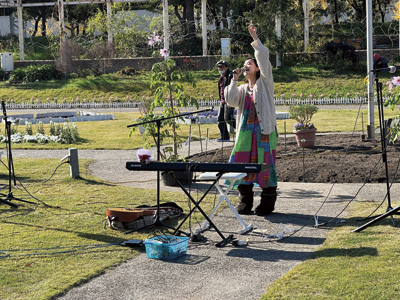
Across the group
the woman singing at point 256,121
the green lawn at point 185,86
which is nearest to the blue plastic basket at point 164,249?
the woman singing at point 256,121

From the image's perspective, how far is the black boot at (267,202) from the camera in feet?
24.8

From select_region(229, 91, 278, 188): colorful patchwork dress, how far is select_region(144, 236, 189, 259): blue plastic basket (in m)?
1.61

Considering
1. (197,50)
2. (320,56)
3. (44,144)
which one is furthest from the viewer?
(197,50)

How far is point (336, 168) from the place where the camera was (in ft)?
34.6

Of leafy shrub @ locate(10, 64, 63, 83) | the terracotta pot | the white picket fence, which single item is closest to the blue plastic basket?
the terracotta pot

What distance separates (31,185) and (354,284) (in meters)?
7.03

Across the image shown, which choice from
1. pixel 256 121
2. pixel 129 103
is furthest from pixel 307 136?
pixel 129 103

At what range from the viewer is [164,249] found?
19.4 ft

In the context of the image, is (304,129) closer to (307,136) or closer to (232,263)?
(307,136)

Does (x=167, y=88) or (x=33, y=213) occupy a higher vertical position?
(x=167, y=88)

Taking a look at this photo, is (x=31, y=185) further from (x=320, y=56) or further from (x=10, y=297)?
(x=320, y=56)

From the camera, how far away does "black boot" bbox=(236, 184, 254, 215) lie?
7.68 meters

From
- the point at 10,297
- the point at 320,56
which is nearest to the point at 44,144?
the point at 10,297

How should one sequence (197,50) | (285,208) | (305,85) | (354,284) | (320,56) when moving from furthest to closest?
1. (197,50)
2. (320,56)
3. (305,85)
4. (285,208)
5. (354,284)
